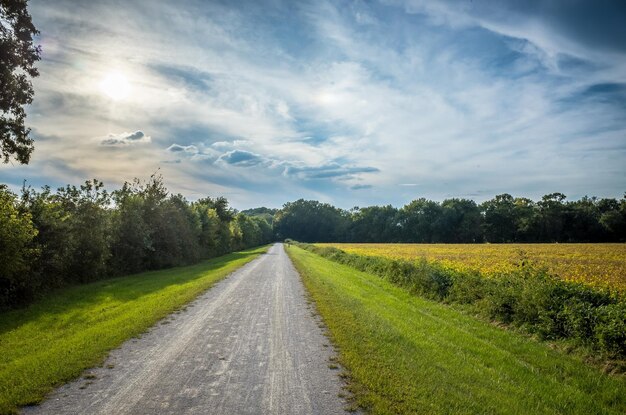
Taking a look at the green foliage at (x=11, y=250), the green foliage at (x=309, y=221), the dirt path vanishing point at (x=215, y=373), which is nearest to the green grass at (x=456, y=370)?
the dirt path vanishing point at (x=215, y=373)

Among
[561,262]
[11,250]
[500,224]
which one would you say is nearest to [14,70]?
[11,250]

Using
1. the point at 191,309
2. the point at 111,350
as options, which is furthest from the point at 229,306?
the point at 111,350

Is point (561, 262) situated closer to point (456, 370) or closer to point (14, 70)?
point (456, 370)

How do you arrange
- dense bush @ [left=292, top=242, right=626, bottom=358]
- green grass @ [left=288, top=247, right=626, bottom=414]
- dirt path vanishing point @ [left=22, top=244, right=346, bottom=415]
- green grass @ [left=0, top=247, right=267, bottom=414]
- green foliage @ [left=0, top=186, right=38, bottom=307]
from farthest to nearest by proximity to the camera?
green foliage @ [left=0, top=186, right=38, bottom=307] < dense bush @ [left=292, top=242, right=626, bottom=358] < green grass @ [left=0, top=247, right=267, bottom=414] < green grass @ [left=288, top=247, right=626, bottom=414] < dirt path vanishing point @ [left=22, top=244, right=346, bottom=415]

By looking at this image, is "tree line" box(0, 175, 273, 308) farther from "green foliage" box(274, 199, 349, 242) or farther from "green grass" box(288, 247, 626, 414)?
"green foliage" box(274, 199, 349, 242)

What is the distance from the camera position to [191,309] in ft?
42.7

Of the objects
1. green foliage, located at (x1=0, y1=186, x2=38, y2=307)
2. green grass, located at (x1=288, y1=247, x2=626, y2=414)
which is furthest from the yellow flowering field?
green foliage, located at (x1=0, y1=186, x2=38, y2=307)

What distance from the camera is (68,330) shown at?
10547mm

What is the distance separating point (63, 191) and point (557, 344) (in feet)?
93.6

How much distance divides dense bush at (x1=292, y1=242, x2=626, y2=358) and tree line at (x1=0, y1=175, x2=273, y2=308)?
19.0 metres

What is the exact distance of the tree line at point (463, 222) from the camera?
9019 cm

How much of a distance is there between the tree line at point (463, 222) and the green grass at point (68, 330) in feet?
327

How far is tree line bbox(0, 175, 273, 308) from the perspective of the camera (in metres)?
15.4

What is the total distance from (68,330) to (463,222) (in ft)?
377
